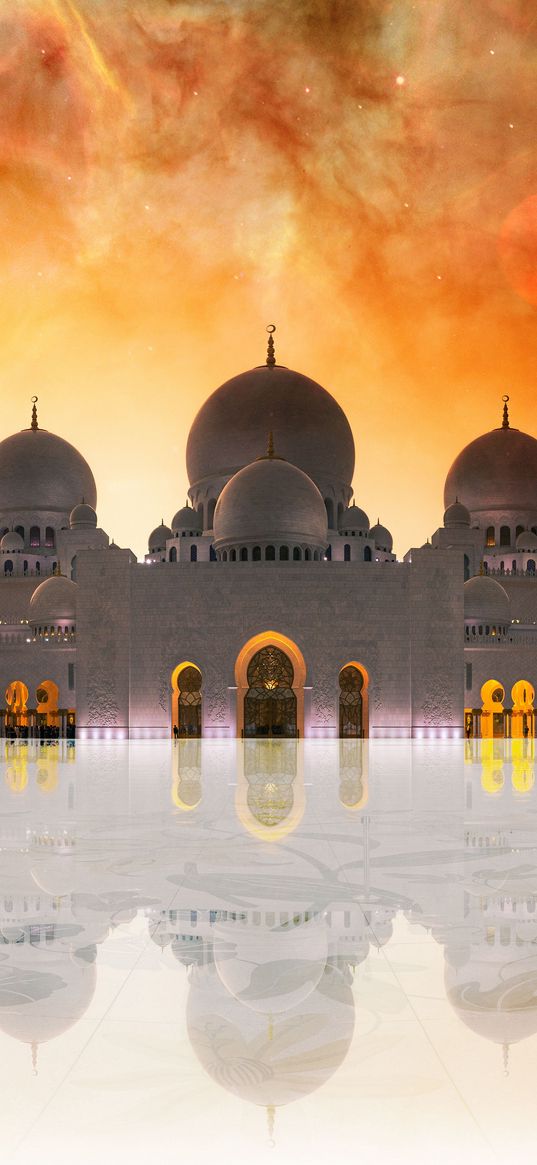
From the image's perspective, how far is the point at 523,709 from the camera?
29672 millimetres

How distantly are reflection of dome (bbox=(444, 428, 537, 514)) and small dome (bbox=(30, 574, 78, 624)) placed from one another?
48.4ft

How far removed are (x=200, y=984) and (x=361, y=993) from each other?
603 millimetres

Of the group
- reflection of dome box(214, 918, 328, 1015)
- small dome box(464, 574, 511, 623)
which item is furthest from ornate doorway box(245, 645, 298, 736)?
reflection of dome box(214, 918, 328, 1015)

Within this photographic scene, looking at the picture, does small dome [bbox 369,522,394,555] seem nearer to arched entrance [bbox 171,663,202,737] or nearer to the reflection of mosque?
arched entrance [bbox 171,663,202,737]

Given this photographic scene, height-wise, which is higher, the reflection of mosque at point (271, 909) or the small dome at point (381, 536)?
the small dome at point (381, 536)

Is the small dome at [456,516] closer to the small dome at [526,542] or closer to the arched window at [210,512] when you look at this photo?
the small dome at [526,542]

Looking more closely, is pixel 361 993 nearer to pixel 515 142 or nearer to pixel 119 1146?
pixel 119 1146

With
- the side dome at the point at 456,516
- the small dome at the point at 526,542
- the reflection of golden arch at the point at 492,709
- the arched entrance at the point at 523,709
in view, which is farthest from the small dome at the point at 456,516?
the reflection of golden arch at the point at 492,709

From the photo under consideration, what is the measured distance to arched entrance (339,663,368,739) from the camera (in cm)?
A: 2636

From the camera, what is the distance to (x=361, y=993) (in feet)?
12.2

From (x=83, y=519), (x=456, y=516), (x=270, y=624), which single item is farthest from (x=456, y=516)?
(x=83, y=519)

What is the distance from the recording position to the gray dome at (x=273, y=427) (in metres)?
31.8

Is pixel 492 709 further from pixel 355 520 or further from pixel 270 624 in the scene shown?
pixel 270 624

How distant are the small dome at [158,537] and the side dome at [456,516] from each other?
9.48m
